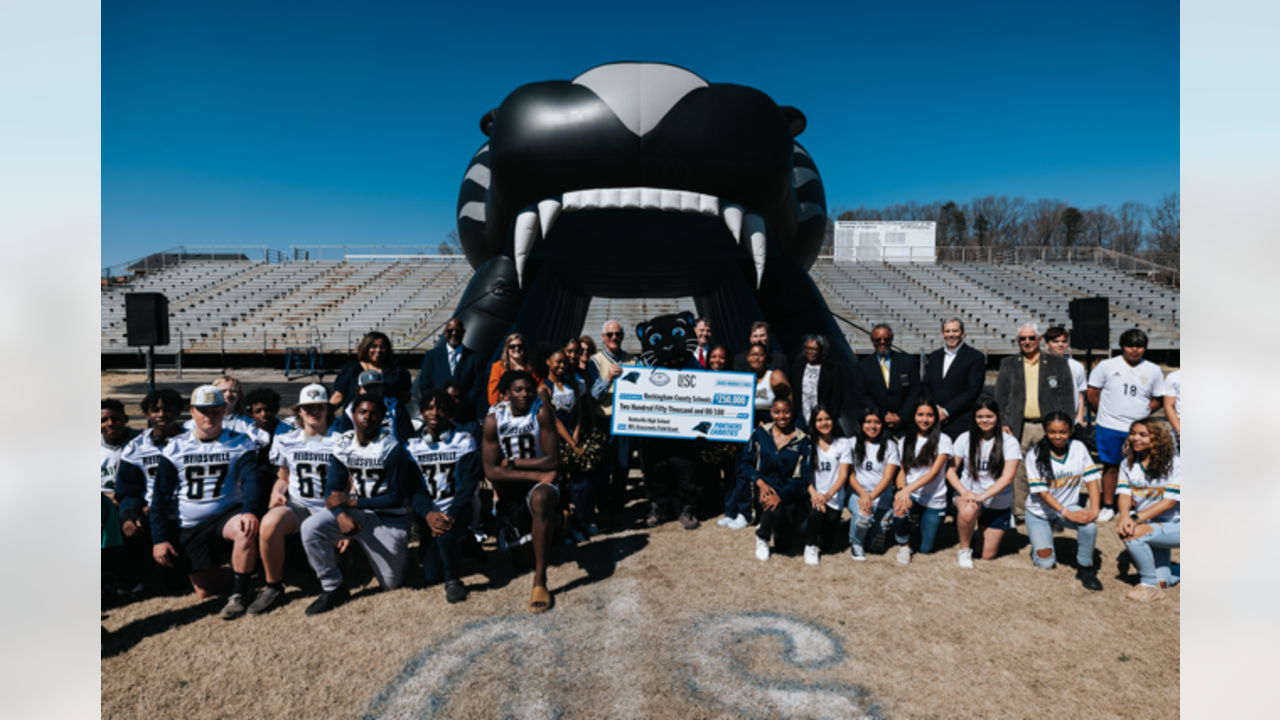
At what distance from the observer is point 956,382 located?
4.58m

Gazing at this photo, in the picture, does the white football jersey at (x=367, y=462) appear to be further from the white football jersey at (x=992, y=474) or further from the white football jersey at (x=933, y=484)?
the white football jersey at (x=992, y=474)

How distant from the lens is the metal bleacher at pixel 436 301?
65.3ft

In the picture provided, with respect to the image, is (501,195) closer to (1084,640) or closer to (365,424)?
(365,424)

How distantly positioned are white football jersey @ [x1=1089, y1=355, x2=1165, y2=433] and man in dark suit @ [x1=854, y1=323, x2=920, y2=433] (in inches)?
56.5

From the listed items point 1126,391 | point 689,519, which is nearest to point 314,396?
point 689,519

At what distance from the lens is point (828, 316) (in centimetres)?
625

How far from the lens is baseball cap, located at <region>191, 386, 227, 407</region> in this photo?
3373 mm

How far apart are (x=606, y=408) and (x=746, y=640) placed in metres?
2.35

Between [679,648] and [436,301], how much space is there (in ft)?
75.2

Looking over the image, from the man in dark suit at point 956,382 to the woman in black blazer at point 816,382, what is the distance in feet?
2.18

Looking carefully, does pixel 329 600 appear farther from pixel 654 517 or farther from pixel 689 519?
pixel 689 519

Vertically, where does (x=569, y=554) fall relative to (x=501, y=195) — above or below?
below

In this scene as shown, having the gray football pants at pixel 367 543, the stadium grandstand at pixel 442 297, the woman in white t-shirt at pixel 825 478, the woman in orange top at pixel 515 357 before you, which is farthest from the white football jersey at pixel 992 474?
the stadium grandstand at pixel 442 297
